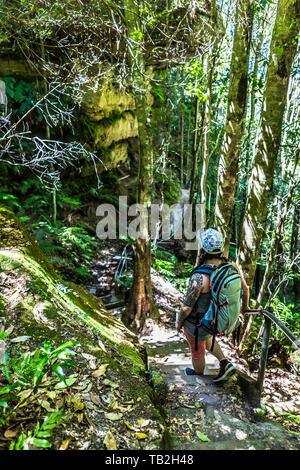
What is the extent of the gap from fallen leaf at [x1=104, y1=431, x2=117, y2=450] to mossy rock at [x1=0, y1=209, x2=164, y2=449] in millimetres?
34

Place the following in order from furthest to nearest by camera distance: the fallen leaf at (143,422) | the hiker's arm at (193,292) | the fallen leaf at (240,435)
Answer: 1. the hiker's arm at (193,292)
2. the fallen leaf at (240,435)
3. the fallen leaf at (143,422)

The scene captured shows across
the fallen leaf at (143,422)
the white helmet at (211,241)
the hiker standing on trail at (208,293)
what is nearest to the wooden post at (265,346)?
the hiker standing on trail at (208,293)

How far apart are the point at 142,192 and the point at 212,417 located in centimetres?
415

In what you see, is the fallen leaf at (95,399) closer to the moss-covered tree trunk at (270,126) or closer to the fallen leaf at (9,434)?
the fallen leaf at (9,434)

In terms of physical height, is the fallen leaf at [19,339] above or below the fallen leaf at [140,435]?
above

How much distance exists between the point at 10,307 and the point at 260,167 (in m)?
4.70

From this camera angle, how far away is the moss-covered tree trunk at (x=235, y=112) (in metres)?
5.39

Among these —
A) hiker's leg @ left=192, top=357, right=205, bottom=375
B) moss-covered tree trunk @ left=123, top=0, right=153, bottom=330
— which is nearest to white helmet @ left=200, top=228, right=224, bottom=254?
hiker's leg @ left=192, top=357, right=205, bottom=375

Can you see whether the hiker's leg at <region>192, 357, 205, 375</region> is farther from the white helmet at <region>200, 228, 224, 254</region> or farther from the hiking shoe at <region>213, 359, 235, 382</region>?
the white helmet at <region>200, 228, 224, 254</region>

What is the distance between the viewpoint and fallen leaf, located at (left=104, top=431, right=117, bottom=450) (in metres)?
1.81

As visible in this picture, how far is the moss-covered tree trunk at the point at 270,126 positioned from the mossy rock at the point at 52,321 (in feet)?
10.1

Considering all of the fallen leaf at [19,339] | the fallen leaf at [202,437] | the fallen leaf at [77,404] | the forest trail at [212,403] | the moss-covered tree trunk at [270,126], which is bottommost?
the forest trail at [212,403]

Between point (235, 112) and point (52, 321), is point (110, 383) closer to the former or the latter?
point (52, 321)
